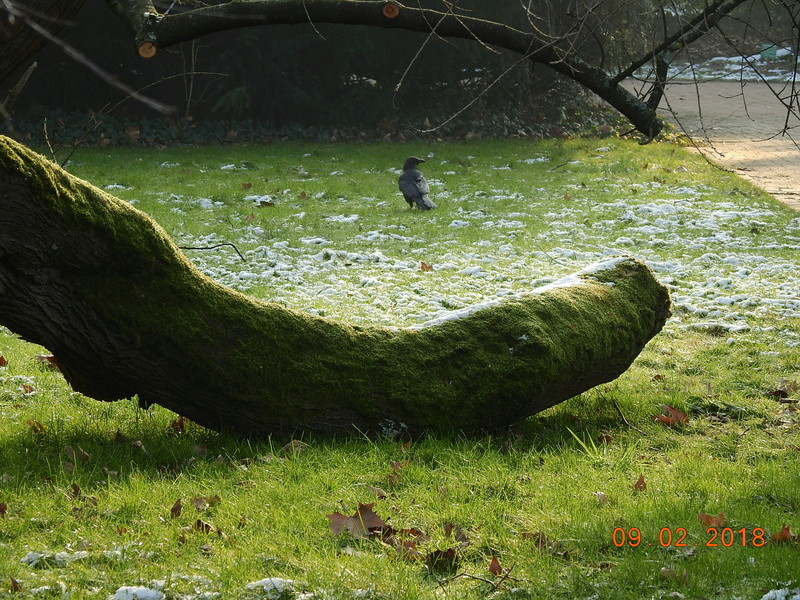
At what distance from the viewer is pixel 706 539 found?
390 centimetres

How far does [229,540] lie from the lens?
3.94m

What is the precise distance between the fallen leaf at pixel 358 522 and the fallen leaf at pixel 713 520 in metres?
1.49

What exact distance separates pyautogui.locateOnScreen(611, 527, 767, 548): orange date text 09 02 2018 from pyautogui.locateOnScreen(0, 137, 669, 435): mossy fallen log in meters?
1.54

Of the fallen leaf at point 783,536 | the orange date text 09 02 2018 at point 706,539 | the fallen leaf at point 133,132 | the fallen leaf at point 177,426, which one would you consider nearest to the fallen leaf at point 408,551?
the orange date text 09 02 2018 at point 706,539

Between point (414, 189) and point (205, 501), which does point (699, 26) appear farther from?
point (414, 189)

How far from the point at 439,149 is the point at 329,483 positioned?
50.7 feet

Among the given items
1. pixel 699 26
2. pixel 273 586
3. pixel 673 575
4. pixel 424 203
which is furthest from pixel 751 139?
pixel 273 586

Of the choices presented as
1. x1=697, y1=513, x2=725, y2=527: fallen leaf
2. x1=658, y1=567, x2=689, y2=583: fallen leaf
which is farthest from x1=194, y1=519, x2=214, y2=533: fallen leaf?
x1=697, y1=513, x2=725, y2=527: fallen leaf

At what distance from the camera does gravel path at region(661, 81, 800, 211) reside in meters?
16.3

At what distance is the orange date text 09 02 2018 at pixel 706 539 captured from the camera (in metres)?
3.86

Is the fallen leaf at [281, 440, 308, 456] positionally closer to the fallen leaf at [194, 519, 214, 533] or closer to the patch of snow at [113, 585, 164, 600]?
the fallen leaf at [194, 519, 214, 533]

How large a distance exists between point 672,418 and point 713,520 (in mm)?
1858

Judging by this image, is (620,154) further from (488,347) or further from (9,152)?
(9,152)

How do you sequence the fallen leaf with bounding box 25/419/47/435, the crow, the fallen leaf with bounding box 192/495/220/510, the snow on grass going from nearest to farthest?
the fallen leaf with bounding box 192/495/220/510
the fallen leaf with bounding box 25/419/47/435
the snow on grass
the crow
